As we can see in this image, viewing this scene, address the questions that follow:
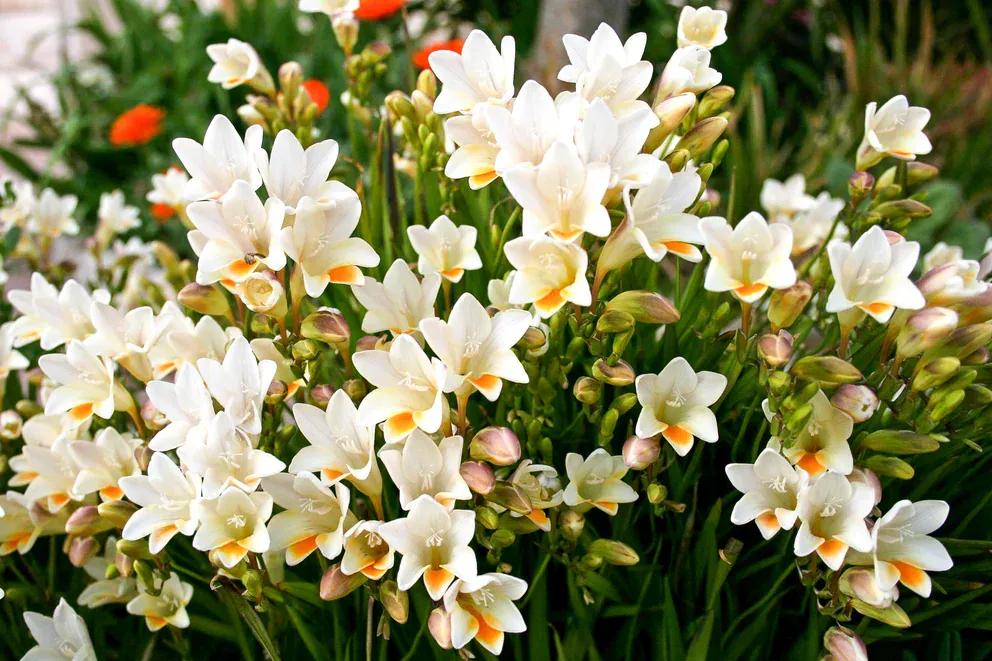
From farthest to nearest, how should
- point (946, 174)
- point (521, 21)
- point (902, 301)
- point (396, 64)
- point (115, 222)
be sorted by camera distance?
point (521, 21) < point (396, 64) < point (946, 174) < point (115, 222) < point (902, 301)

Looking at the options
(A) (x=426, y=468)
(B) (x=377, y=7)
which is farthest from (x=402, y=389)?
(B) (x=377, y=7)

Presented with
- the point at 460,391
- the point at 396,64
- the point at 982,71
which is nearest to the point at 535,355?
the point at 460,391

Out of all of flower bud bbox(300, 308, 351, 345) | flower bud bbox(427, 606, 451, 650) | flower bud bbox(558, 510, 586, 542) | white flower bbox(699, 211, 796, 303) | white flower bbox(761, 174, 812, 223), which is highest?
white flower bbox(699, 211, 796, 303)

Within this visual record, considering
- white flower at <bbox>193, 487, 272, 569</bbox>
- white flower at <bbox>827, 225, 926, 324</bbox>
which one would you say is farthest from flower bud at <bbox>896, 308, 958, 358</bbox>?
white flower at <bbox>193, 487, 272, 569</bbox>

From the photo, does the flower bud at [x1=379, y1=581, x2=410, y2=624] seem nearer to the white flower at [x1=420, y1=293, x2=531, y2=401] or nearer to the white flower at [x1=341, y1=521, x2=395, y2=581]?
the white flower at [x1=341, y1=521, x2=395, y2=581]

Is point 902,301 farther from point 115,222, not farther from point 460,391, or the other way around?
point 115,222
